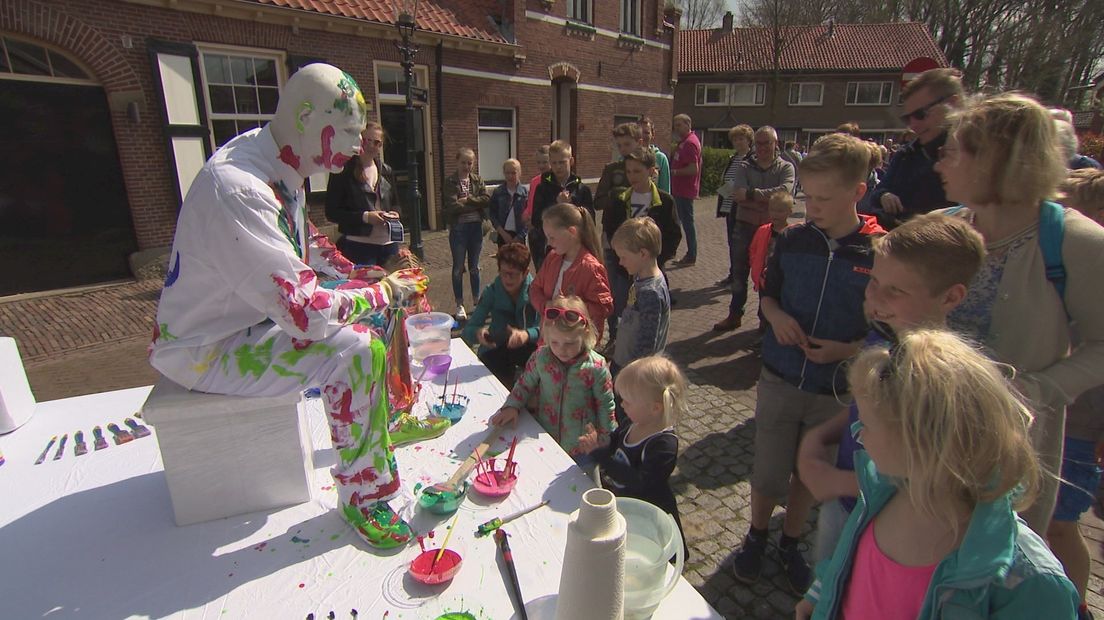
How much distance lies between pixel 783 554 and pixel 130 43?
8567mm

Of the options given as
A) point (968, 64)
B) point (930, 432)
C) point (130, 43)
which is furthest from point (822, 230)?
point (968, 64)

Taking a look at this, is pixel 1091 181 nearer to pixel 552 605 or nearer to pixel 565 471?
pixel 565 471

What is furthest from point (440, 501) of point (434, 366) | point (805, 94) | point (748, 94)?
point (805, 94)

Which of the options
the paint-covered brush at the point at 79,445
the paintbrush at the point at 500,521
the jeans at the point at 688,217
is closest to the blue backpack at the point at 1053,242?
the paintbrush at the point at 500,521

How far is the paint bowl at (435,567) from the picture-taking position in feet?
5.18

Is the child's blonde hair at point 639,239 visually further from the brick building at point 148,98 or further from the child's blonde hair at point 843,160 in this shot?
the brick building at point 148,98

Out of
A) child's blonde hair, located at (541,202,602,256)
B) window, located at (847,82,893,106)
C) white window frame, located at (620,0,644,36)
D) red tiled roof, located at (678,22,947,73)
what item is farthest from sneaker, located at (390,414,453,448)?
window, located at (847,82,893,106)

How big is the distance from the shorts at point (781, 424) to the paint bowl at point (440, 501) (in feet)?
3.92

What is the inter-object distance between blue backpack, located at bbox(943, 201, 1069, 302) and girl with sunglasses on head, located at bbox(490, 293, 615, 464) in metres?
1.47

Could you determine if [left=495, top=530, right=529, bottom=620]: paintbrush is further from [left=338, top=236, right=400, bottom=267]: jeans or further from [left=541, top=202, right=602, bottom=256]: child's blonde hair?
[left=338, top=236, right=400, bottom=267]: jeans

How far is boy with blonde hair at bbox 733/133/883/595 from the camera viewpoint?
194 centimetres

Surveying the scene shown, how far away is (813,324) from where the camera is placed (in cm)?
206

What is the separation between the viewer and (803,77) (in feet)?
92.8

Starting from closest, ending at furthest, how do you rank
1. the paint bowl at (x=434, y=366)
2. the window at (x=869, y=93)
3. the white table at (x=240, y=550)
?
the white table at (x=240, y=550) < the paint bowl at (x=434, y=366) < the window at (x=869, y=93)
